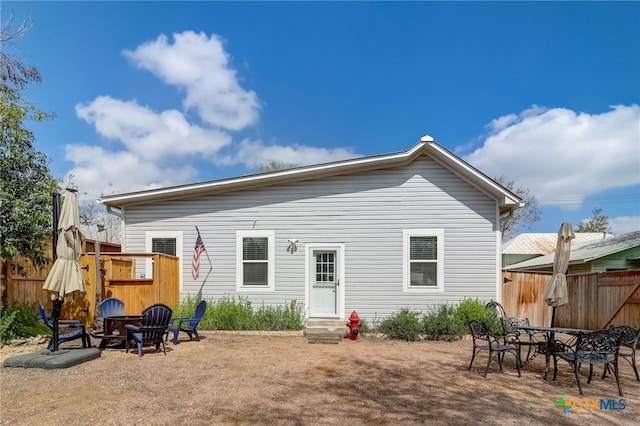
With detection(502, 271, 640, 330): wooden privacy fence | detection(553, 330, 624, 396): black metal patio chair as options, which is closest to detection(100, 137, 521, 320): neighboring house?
detection(502, 271, 640, 330): wooden privacy fence

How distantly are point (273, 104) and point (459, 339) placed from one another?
14387 millimetres

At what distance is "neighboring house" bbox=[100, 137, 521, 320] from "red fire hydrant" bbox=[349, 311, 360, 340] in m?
0.70

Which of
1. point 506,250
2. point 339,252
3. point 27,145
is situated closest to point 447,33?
point 339,252

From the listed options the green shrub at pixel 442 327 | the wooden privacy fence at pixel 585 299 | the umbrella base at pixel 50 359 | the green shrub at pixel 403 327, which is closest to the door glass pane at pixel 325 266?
the green shrub at pixel 403 327

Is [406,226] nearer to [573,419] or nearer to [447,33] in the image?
[447,33]

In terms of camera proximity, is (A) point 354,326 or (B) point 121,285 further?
(B) point 121,285

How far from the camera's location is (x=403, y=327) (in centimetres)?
928

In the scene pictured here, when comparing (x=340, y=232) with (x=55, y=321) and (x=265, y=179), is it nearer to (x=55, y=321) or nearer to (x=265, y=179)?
(x=265, y=179)

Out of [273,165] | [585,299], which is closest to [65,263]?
[585,299]

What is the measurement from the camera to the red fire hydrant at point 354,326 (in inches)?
365

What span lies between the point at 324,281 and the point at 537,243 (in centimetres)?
2068

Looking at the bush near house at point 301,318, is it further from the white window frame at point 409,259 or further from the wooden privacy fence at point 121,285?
the wooden privacy fence at point 121,285

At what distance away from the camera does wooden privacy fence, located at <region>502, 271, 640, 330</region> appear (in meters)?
9.28

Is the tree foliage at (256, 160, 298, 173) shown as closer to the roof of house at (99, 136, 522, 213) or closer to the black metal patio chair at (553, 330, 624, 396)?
the roof of house at (99, 136, 522, 213)
